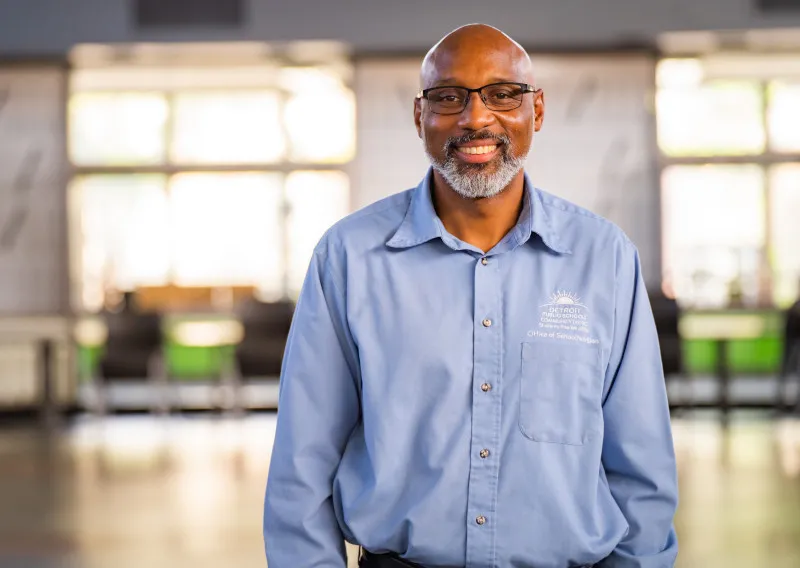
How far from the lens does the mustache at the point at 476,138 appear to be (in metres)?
1.47

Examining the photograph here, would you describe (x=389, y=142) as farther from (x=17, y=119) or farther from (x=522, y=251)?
(x=522, y=251)

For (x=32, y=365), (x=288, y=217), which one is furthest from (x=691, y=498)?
(x=32, y=365)

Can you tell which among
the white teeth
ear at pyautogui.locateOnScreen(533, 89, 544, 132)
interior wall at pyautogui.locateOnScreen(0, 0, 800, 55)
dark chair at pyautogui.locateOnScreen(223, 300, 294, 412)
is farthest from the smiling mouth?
interior wall at pyautogui.locateOnScreen(0, 0, 800, 55)

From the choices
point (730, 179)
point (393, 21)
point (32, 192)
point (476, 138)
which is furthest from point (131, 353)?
point (476, 138)

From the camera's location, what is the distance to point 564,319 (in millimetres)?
1464

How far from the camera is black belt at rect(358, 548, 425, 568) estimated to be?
1.48 metres

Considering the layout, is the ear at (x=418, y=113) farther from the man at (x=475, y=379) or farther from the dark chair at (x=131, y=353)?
the dark chair at (x=131, y=353)

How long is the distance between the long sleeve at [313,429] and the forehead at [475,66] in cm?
29

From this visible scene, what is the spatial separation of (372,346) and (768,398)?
9230 mm

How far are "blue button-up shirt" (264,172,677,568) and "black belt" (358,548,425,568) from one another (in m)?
0.02

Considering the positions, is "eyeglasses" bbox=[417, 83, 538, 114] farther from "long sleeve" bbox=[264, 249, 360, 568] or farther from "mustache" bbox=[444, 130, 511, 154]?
"long sleeve" bbox=[264, 249, 360, 568]

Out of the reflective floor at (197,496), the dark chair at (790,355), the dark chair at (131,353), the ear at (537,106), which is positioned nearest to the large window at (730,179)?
the dark chair at (790,355)

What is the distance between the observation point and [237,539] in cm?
434

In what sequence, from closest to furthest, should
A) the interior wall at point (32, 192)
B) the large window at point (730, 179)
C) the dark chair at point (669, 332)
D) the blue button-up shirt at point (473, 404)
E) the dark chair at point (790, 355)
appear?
the blue button-up shirt at point (473, 404), the dark chair at point (669, 332), the dark chair at point (790, 355), the interior wall at point (32, 192), the large window at point (730, 179)
